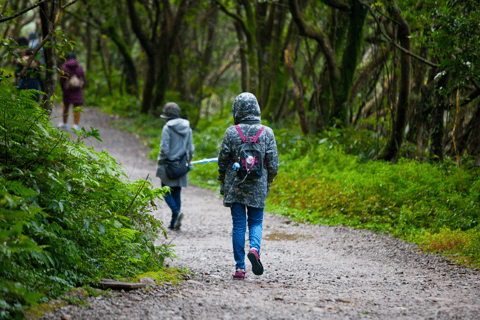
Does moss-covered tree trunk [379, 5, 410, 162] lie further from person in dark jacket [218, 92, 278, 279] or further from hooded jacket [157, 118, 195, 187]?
person in dark jacket [218, 92, 278, 279]

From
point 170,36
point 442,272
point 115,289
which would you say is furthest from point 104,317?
point 170,36

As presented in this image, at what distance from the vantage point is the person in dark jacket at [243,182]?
5.08 meters

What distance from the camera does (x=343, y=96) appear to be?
40.0 ft

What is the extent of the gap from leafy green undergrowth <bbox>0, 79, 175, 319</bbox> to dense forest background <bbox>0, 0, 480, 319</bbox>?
0.05 ft

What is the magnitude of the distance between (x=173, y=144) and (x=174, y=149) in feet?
0.30

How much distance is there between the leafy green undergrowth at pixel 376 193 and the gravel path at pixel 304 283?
1.24ft

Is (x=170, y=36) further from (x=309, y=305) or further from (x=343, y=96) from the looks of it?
(x=309, y=305)

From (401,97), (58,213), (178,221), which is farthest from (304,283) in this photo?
(401,97)

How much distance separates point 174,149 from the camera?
7.99 m

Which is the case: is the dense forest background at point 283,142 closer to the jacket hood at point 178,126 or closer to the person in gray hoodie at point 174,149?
the person in gray hoodie at point 174,149

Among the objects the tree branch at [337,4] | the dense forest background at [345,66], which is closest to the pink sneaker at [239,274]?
the dense forest background at [345,66]

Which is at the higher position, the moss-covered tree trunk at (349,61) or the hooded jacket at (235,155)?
the moss-covered tree trunk at (349,61)

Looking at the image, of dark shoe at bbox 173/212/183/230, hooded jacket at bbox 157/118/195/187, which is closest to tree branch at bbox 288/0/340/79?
hooded jacket at bbox 157/118/195/187

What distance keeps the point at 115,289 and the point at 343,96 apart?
31.6ft
